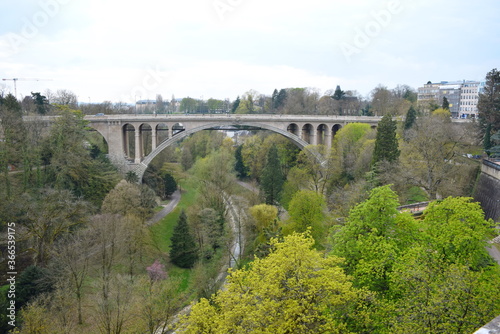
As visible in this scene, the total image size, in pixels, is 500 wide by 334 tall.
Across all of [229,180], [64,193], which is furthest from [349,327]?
[229,180]

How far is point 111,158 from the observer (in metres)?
37.4

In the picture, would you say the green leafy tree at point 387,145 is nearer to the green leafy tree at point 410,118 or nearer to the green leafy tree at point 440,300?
the green leafy tree at point 410,118

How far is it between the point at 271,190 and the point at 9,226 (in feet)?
61.3

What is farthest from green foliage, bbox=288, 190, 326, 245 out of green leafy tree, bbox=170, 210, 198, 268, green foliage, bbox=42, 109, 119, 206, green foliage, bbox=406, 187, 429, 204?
green foliage, bbox=42, 109, 119, 206

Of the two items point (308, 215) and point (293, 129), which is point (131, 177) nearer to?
point (308, 215)

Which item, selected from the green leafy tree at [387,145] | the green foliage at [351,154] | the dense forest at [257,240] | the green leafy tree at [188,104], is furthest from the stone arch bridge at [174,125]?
the green leafy tree at [188,104]

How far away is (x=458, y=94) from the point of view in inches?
3098

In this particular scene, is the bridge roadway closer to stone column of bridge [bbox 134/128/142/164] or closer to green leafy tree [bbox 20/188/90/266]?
stone column of bridge [bbox 134/128/142/164]

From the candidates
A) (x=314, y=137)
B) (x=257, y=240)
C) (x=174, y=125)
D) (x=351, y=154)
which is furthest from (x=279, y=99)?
(x=257, y=240)

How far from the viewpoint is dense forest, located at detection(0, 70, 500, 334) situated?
10.5 m

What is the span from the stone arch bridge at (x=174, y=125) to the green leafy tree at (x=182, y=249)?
12.8 metres

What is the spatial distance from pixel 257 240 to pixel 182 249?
503cm

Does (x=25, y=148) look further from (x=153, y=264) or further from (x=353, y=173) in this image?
(x=353, y=173)

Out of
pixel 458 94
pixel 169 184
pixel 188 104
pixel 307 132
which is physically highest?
pixel 458 94
